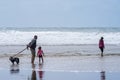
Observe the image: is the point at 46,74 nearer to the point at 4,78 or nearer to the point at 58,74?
the point at 58,74

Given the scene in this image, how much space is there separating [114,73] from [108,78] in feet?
6.34

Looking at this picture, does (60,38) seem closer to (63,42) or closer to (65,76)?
(63,42)

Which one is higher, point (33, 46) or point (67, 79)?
point (33, 46)

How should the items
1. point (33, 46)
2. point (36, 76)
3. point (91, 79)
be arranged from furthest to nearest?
point (33, 46), point (36, 76), point (91, 79)

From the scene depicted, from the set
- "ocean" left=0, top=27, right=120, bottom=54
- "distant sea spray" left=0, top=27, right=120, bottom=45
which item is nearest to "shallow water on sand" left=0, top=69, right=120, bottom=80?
"ocean" left=0, top=27, right=120, bottom=54

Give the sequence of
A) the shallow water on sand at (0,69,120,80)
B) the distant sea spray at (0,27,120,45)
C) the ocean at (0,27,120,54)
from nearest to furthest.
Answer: the shallow water on sand at (0,69,120,80)
the ocean at (0,27,120,54)
the distant sea spray at (0,27,120,45)

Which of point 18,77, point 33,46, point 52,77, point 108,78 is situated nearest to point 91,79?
point 108,78

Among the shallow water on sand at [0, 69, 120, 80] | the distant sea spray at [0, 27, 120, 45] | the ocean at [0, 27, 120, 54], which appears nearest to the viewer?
the shallow water on sand at [0, 69, 120, 80]

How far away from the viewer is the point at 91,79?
51.6 feet

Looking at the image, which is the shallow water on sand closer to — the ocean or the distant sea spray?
the ocean

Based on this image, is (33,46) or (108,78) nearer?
(108,78)

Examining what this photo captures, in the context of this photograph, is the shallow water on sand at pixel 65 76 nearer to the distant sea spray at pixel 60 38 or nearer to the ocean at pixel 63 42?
the ocean at pixel 63 42

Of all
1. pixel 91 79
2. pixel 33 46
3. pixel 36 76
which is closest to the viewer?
pixel 91 79

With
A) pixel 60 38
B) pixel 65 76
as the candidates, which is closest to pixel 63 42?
pixel 60 38
